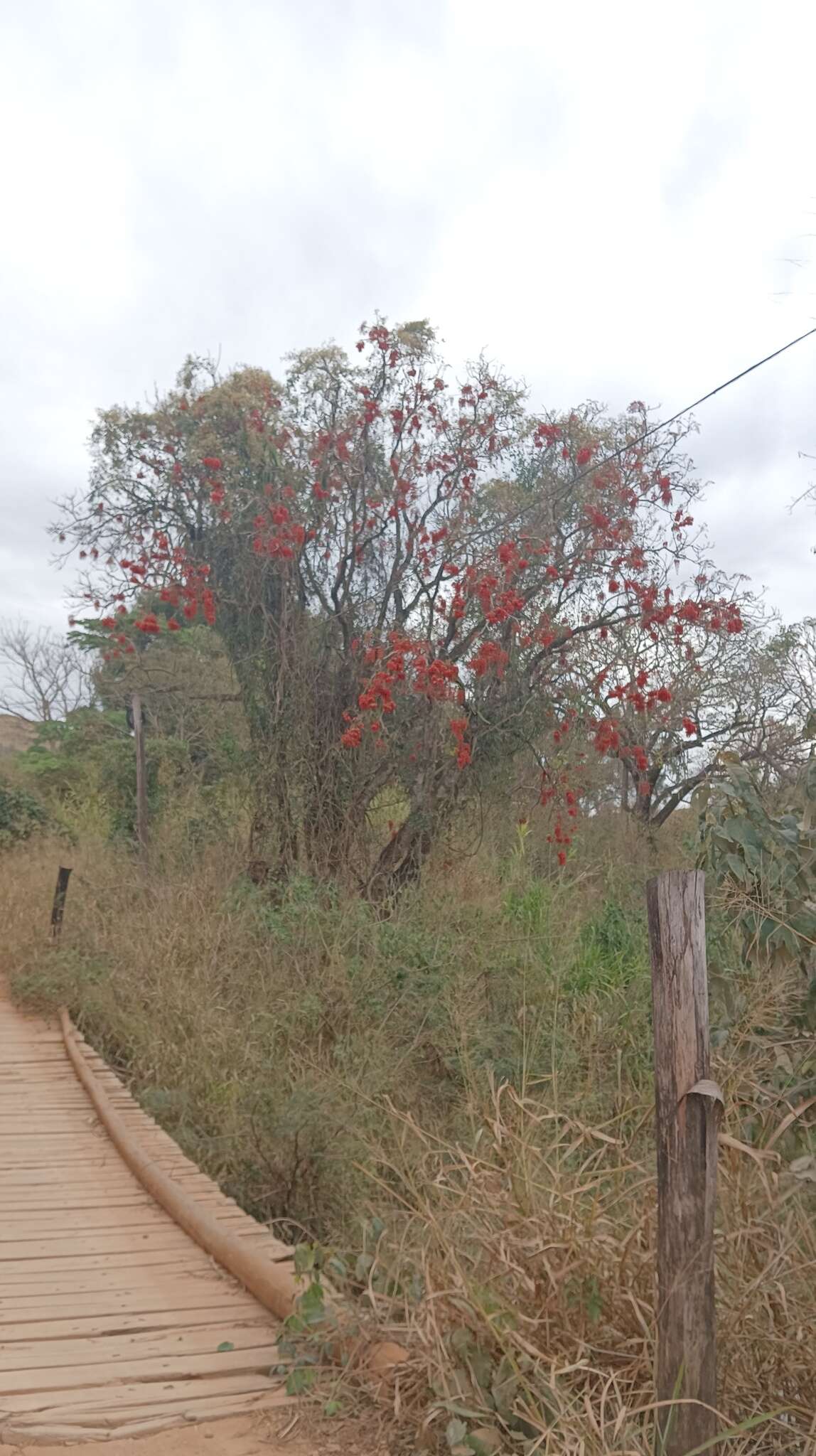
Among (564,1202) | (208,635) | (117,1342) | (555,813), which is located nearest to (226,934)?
(555,813)

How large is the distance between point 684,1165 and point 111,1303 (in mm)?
2268

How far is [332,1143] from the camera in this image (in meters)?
5.05

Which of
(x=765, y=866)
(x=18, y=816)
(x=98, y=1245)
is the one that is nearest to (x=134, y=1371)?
(x=98, y=1245)

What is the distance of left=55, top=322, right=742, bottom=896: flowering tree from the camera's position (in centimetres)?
975

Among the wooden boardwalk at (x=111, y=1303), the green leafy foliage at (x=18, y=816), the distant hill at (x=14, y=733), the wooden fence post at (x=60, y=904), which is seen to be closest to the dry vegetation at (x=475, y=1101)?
the wooden fence post at (x=60, y=904)

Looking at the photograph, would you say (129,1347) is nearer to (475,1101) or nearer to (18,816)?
(475,1101)

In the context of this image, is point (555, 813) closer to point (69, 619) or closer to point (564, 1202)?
point (69, 619)

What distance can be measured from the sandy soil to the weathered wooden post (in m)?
0.75

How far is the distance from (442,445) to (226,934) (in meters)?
4.86

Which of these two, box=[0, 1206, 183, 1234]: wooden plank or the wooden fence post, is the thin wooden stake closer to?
the wooden fence post

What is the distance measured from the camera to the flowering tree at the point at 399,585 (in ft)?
32.0

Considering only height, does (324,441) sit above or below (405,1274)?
above

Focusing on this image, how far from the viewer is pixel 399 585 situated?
10.3m

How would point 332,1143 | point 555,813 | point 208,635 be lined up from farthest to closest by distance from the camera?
point 208,635 → point 555,813 → point 332,1143
